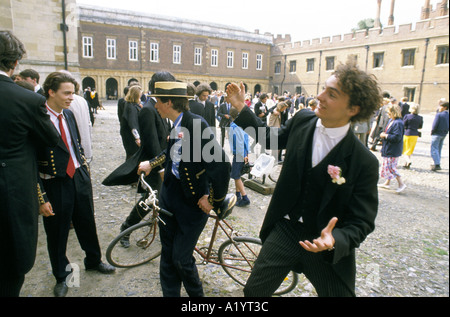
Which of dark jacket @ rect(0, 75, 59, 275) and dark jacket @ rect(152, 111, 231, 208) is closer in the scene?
dark jacket @ rect(0, 75, 59, 275)

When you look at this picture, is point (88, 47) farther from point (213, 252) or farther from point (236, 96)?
point (236, 96)

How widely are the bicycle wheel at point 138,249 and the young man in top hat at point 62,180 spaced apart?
518 millimetres

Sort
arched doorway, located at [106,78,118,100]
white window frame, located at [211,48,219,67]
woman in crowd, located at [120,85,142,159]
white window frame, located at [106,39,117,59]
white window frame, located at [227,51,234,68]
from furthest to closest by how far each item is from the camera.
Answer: white window frame, located at [227,51,234,68], white window frame, located at [211,48,219,67], arched doorway, located at [106,78,118,100], white window frame, located at [106,39,117,59], woman in crowd, located at [120,85,142,159]

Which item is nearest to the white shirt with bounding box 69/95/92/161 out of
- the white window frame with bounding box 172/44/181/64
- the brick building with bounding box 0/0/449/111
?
the brick building with bounding box 0/0/449/111

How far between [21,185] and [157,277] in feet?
6.50

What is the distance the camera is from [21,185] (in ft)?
7.37

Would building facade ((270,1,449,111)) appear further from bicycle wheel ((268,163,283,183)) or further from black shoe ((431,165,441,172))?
bicycle wheel ((268,163,283,183))

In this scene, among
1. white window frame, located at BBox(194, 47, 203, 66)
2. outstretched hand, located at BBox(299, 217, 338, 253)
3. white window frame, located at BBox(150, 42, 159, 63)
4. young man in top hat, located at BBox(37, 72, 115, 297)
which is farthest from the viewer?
white window frame, located at BBox(194, 47, 203, 66)

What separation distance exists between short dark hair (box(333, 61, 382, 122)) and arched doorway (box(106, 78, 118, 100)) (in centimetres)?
3874

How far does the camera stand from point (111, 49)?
36.0 metres

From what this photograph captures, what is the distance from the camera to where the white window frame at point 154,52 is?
124 ft

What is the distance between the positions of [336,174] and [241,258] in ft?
6.67

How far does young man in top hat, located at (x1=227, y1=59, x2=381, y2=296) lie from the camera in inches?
77.6
